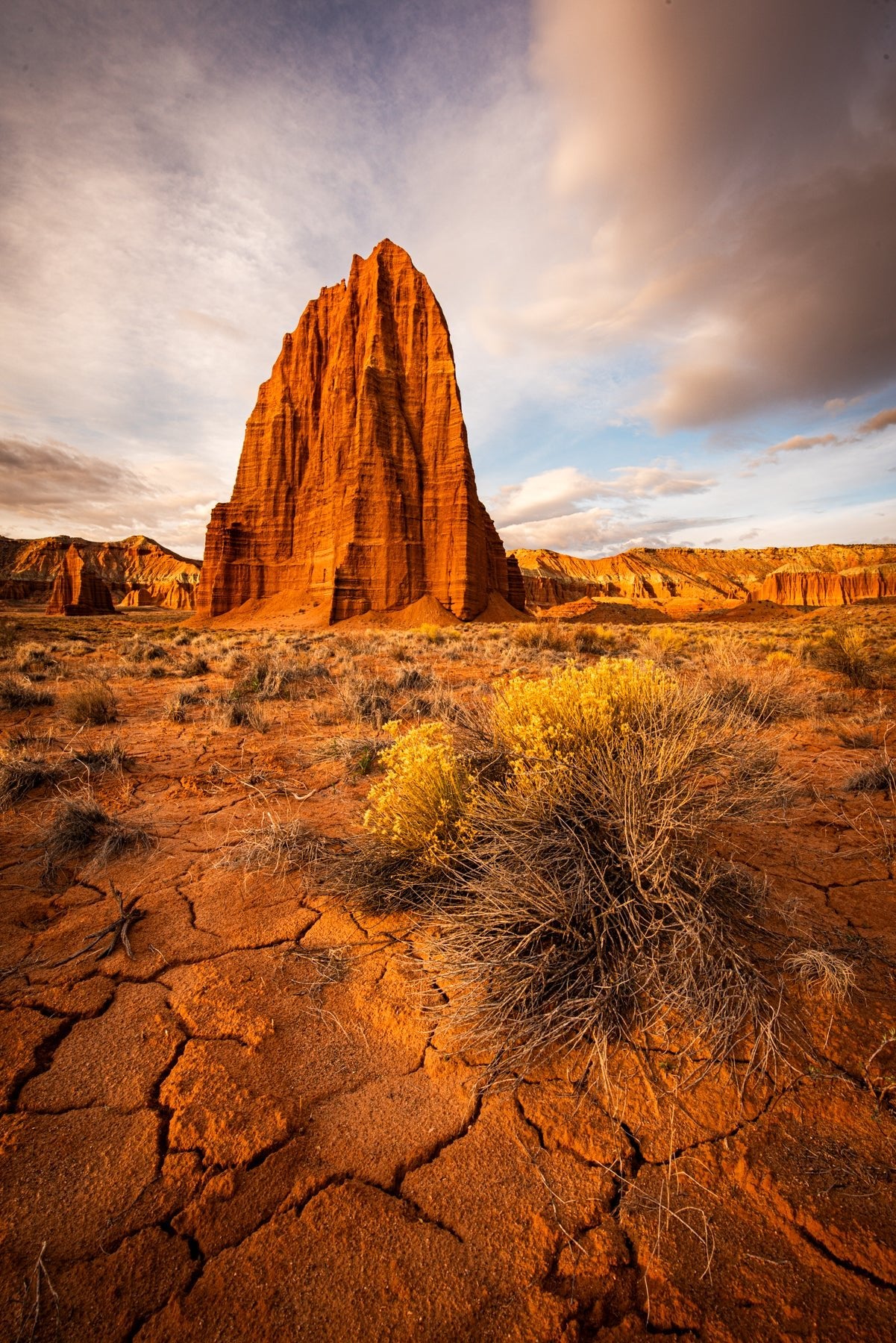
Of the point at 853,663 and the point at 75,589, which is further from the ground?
the point at 75,589

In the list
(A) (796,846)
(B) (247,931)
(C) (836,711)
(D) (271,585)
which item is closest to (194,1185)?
(B) (247,931)

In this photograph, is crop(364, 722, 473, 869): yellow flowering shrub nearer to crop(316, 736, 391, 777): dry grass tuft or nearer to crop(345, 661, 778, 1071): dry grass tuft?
crop(345, 661, 778, 1071): dry grass tuft

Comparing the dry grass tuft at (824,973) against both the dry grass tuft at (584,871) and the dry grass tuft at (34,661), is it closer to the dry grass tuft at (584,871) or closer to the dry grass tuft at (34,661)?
the dry grass tuft at (584,871)

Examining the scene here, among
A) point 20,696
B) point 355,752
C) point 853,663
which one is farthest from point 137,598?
point 853,663

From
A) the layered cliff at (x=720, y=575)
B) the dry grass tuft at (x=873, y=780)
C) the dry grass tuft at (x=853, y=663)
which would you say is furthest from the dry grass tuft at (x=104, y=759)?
the layered cliff at (x=720, y=575)

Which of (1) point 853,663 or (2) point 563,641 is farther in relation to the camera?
(2) point 563,641

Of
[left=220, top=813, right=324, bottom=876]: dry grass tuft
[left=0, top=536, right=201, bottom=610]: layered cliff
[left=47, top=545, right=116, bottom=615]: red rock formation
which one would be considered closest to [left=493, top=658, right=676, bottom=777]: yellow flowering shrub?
[left=220, top=813, right=324, bottom=876]: dry grass tuft

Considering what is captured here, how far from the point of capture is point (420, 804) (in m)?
2.79

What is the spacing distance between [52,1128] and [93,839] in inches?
86.5

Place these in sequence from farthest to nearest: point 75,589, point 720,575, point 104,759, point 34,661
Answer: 1. point 720,575
2. point 75,589
3. point 34,661
4. point 104,759

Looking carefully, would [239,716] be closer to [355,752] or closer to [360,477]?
[355,752]

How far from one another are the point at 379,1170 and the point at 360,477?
1297 inches

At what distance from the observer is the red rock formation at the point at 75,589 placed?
45031 mm

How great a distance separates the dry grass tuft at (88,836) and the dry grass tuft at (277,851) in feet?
2.29
